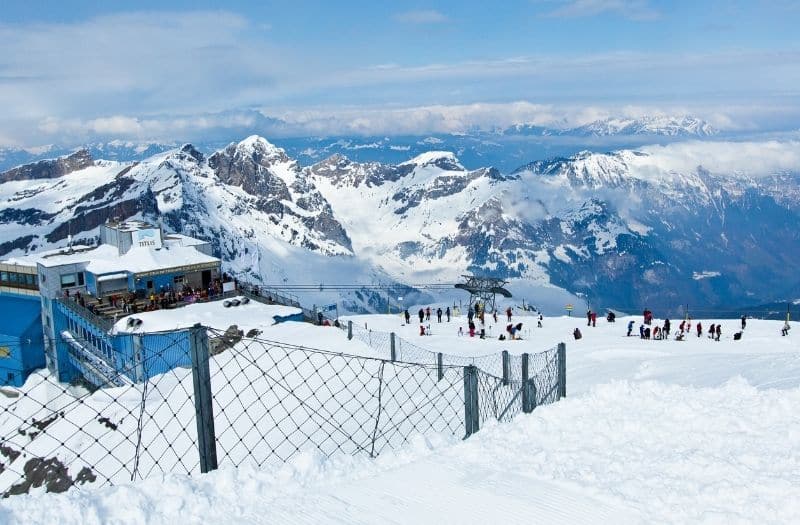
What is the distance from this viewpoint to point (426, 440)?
8.20m

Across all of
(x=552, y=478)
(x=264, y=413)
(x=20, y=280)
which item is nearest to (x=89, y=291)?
(x=20, y=280)

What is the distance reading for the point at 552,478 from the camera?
723 cm

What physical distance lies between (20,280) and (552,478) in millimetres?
55318

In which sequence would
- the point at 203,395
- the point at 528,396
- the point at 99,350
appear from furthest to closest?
the point at 99,350
the point at 528,396
the point at 203,395

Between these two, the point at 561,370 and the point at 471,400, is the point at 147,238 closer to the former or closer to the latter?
the point at 561,370

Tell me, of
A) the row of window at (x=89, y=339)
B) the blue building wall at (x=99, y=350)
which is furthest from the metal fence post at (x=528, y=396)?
the row of window at (x=89, y=339)

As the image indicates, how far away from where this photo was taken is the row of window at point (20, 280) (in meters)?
51.8

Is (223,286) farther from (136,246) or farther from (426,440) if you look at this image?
(426,440)

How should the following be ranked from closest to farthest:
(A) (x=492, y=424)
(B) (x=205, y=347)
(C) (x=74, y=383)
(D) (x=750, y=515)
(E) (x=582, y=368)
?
1. (D) (x=750, y=515)
2. (B) (x=205, y=347)
3. (A) (x=492, y=424)
4. (E) (x=582, y=368)
5. (C) (x=74, y=383)

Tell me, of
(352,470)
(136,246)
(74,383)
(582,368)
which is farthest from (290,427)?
(136,246)

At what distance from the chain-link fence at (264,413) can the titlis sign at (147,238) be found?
2984cm

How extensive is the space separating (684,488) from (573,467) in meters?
1.19

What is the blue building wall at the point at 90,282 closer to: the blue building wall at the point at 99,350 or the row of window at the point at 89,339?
the blue building wall at the point at 99,350

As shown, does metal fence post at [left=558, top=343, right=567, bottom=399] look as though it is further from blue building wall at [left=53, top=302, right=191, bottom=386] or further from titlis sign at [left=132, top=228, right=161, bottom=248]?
titlis sign at [left=132, top=228, right=161, bottom=248]
